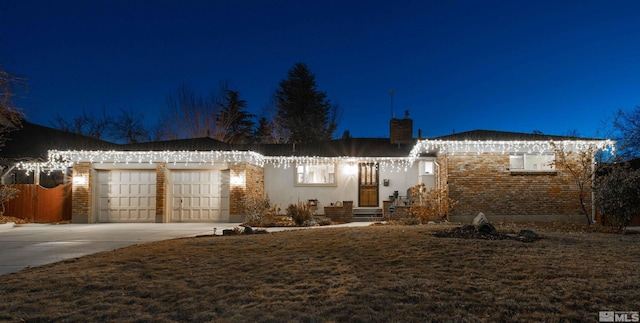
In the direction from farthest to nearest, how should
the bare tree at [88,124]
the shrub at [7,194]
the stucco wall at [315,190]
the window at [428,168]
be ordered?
the bare tree at [88,124]
the stucco wall at [315,190]
the window at [428,168]
the shrub at [7,194]

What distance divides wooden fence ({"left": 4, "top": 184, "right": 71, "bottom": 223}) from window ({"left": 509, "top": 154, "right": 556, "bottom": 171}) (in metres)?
15.7

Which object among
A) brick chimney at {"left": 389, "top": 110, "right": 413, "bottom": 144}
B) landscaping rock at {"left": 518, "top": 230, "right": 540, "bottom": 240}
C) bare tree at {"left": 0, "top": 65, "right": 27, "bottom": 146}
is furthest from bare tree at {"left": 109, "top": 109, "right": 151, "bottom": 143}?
landscaping rock at {"left": 518, "top": 230, "right": 540, "bottom": 240}

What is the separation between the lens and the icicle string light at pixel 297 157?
12828 mm

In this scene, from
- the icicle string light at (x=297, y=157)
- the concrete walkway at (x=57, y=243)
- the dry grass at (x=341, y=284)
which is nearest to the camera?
the dry grass at (x=341, y=284)

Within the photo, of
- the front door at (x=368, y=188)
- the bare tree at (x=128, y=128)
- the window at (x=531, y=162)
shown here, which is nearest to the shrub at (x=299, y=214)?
the front door at (x=368, y=188)

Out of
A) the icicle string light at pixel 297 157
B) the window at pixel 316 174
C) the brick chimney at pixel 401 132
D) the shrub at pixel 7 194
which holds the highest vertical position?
the brick chimney at pixel 401 132

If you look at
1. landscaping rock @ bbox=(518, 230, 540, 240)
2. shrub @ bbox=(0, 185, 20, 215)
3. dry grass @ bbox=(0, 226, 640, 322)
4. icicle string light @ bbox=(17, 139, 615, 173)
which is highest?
icicle string light @ bbox=(17, 139, 615, 173)

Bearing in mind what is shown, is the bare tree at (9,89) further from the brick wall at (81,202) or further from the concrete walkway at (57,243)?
the brick wall at (81,202)

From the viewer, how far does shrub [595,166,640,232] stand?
31.6 feet

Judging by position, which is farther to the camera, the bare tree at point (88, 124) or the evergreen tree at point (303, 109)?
the bare tree at point (88, 124)

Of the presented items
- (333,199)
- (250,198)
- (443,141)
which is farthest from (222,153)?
(443,141)

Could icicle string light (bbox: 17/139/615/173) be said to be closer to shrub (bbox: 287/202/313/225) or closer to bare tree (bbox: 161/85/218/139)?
shrub (bbox: 287/202/313/225)

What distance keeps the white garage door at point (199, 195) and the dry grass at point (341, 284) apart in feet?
24.8

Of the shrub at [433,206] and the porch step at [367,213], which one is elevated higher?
the shrub at [433,206]
